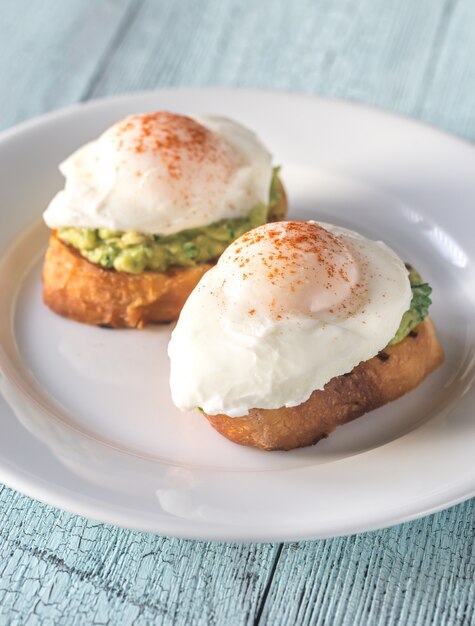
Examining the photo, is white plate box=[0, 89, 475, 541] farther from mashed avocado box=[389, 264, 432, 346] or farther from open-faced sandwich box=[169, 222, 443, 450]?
mashed avocado box=[389, 264, 432, 346]

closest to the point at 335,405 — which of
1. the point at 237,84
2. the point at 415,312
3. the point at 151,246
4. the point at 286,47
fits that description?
the point at 415,312

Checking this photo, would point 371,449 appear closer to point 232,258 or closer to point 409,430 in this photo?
point 409,430

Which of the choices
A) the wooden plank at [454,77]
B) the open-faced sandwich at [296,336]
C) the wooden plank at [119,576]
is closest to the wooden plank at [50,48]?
the wooden plank at [454,77]

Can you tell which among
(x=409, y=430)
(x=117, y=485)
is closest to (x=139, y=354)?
(x=117, y=485)

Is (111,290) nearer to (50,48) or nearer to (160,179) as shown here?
(160,179)

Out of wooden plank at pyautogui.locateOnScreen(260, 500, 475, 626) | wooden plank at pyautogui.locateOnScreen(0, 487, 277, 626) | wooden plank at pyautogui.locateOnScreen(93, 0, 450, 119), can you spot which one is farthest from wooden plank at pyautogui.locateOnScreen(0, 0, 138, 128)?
wooden plank at pyautogui.locateOnScreen(260, 500, 475, 626)

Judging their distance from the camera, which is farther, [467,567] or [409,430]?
[409,430]
